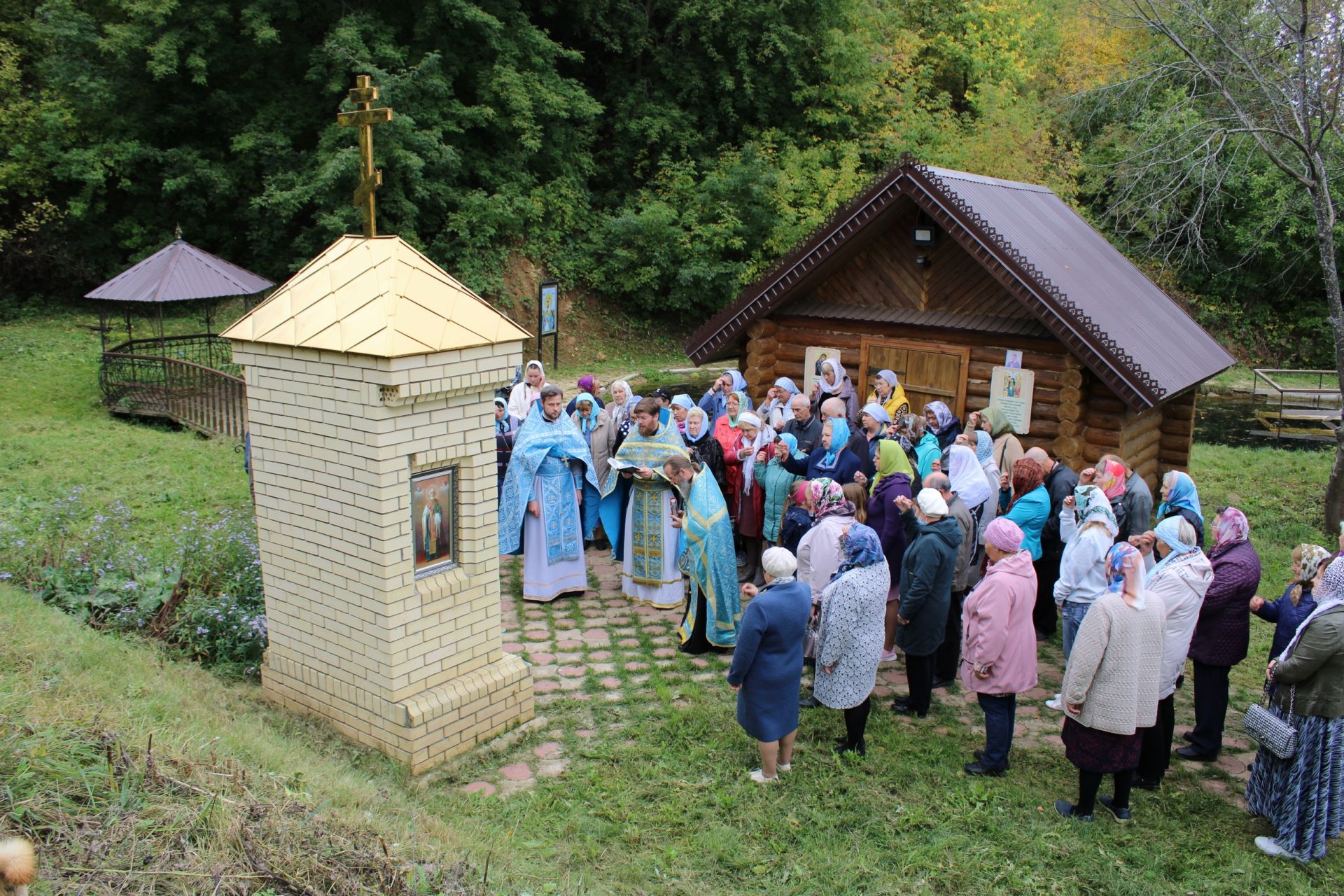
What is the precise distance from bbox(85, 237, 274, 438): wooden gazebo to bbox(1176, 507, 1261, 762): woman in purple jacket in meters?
11.2

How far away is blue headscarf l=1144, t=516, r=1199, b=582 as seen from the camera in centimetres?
570

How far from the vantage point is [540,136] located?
74.4 ft

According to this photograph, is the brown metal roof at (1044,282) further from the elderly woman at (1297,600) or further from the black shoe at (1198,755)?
the black shoe at (1198,755)

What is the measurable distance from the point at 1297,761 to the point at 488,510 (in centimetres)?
469

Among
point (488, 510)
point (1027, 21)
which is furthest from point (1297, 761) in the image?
point (1027, 21)

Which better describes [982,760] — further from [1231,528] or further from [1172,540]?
[1231,528]

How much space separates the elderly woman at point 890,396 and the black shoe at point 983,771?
14.3 feet

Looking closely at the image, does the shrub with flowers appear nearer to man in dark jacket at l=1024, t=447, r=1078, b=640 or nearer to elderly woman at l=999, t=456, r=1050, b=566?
elderly woman at l=999, t=456, r=1050, b=566

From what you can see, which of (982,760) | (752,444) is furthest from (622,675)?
(752,444)

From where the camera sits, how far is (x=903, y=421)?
9086 millimetres

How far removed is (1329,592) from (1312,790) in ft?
3.43

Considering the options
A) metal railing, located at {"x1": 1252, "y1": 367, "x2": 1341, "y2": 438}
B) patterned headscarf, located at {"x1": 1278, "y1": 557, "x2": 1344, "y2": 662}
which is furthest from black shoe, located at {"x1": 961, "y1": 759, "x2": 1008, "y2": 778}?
metal railing, located at {"x1": 1252, "y1": 367, "x2": 1341, "y2": 438}

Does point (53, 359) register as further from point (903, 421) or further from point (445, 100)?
point (903, 421)

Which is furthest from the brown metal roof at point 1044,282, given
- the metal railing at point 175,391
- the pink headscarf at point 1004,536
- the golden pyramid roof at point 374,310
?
the metal railing at point 175,391
